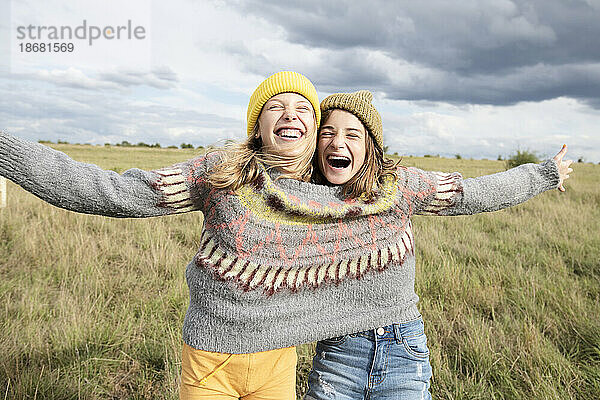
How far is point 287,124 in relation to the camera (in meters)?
2.13

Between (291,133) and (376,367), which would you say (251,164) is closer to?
(291,133)

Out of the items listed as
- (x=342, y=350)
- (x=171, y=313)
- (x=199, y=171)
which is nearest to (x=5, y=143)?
(x=199, y=171)

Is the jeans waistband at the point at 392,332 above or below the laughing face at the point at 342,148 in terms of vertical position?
below

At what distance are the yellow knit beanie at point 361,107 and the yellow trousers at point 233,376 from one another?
3.69 feet

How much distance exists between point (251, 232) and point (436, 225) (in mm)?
6259

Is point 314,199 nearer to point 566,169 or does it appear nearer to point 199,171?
point 199,171

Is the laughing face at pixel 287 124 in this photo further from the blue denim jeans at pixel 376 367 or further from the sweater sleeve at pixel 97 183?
the blue denim jeans at pixel 376 367

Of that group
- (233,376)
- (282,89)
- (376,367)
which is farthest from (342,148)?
(233,376)

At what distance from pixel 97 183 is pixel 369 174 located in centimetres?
117

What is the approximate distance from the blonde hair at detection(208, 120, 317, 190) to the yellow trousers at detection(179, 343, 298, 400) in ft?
2.44

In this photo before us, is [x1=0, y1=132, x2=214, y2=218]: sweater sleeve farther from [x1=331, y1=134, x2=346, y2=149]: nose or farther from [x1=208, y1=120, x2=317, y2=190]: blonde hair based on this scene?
[x1=331, y1=134, x2=346, y2=149]: nose

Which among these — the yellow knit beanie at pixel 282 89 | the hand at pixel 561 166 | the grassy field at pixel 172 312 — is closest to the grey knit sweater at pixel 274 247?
the yellow knit beanie at pixel 282 89

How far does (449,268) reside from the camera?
489 centimetres

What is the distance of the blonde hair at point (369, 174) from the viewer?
85.9 inches
